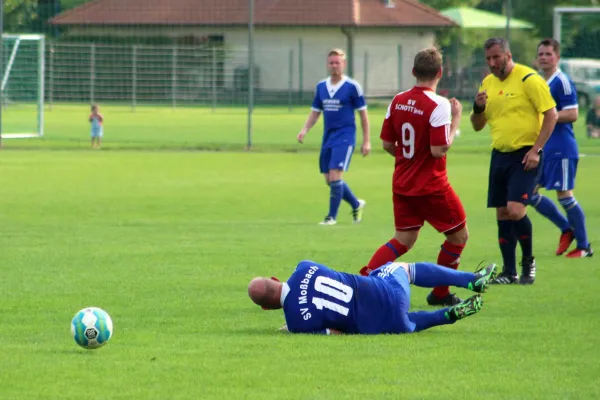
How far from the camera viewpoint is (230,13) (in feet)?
133

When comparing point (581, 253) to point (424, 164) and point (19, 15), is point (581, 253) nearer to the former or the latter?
point (424, 164)

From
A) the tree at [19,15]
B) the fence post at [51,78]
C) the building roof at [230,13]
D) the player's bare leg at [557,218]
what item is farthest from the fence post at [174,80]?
the player's bare leg at [557,218]

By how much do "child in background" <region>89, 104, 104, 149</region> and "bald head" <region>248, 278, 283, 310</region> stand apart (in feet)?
71.5

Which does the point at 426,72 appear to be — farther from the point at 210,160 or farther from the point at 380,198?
the point at 210,160

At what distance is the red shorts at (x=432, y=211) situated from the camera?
9594 millimetres

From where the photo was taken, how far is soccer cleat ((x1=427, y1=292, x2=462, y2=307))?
9.65 m

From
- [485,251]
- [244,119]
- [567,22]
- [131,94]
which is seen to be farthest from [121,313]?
[131,94]

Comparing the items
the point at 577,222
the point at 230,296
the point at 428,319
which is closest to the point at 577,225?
the point at 577,222

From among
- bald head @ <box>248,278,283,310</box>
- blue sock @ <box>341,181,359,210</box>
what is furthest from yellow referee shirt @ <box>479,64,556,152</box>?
blue sock @ <box>341,181,359,210</box>

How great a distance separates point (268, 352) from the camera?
747 cm

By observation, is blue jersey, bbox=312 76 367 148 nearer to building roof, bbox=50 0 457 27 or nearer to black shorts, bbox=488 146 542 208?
black shorts, bbox=488 146 542 208

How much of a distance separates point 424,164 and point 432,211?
1.18ft

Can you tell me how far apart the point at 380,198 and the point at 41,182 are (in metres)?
5.82

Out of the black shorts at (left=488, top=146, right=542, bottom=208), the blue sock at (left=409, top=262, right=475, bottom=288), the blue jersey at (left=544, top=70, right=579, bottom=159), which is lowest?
the blue sock at (left=409, top=262, right=475, bottom=288)
